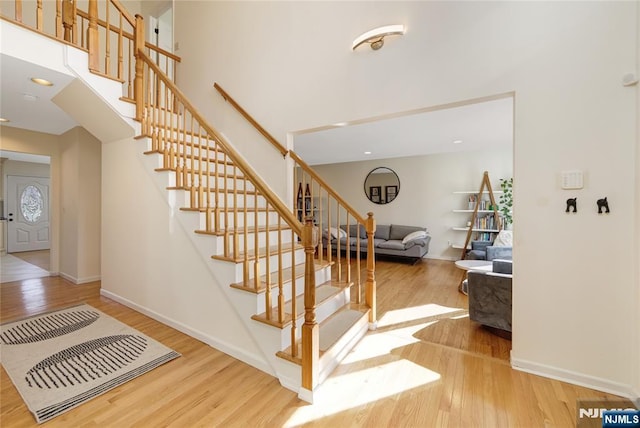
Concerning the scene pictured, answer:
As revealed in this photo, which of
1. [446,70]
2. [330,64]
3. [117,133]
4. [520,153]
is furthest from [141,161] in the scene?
[520,153]

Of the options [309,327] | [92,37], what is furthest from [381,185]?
[92,37]

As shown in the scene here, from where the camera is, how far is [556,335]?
5.87ft

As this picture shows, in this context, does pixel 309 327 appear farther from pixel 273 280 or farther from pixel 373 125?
pixel 373 125

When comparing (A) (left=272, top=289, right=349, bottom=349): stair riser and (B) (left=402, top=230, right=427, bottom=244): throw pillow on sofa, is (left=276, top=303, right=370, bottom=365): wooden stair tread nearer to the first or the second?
(A) (left=272, top=289, right=349, bottom=349): stair riser

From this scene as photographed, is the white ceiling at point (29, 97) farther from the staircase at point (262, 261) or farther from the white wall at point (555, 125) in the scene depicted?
the white wall at point (555, 125)

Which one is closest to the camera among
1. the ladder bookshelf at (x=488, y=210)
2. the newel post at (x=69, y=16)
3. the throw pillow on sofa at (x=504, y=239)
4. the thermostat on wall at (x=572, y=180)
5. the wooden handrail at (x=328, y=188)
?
the thermostat on wall at (x=572, y=180)

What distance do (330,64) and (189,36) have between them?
2.76m

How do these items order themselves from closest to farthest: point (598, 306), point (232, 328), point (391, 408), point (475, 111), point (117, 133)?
point (391, 408)
point (598, 306)
point (232, 328)
point (117, 133)
point (475, 111)

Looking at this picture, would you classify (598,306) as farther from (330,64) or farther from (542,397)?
(330,64)

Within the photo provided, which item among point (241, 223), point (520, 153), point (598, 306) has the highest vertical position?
point (520, 153)

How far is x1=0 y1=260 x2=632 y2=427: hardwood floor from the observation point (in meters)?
1.47

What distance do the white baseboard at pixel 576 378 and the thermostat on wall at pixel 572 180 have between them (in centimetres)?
123

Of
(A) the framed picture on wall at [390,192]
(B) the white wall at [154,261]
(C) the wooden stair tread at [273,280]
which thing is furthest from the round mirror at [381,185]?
(B) the white wall at [154,261]

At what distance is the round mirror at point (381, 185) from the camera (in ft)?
21.2
